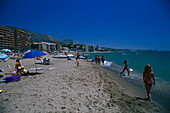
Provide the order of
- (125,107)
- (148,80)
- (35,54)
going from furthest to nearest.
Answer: (35,54) < (148,80) < (125,107)

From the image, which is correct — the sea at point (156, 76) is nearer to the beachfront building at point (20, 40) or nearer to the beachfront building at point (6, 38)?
the beachfront building at point (6, 38)

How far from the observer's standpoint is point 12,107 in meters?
3.08

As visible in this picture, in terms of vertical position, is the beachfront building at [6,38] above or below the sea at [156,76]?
above

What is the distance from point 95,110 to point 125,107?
1.23m

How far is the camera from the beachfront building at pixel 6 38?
6556 cm

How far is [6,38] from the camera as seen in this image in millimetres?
69500

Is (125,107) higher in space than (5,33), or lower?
lower

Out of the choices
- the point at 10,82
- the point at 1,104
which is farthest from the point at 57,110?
the point at 10,82

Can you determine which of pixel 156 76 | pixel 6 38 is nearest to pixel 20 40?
pixel 6 38

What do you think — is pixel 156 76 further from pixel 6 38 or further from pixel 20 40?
pixel 20 40

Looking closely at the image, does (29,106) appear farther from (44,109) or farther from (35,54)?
(35,54)

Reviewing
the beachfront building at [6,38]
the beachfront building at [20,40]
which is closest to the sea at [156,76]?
the beachfront building at [6,38]

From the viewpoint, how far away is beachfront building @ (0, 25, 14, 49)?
6556cm

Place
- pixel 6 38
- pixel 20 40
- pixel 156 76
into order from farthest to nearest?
pixel 20 40 < pixel 6 38 < pixel 156 76
